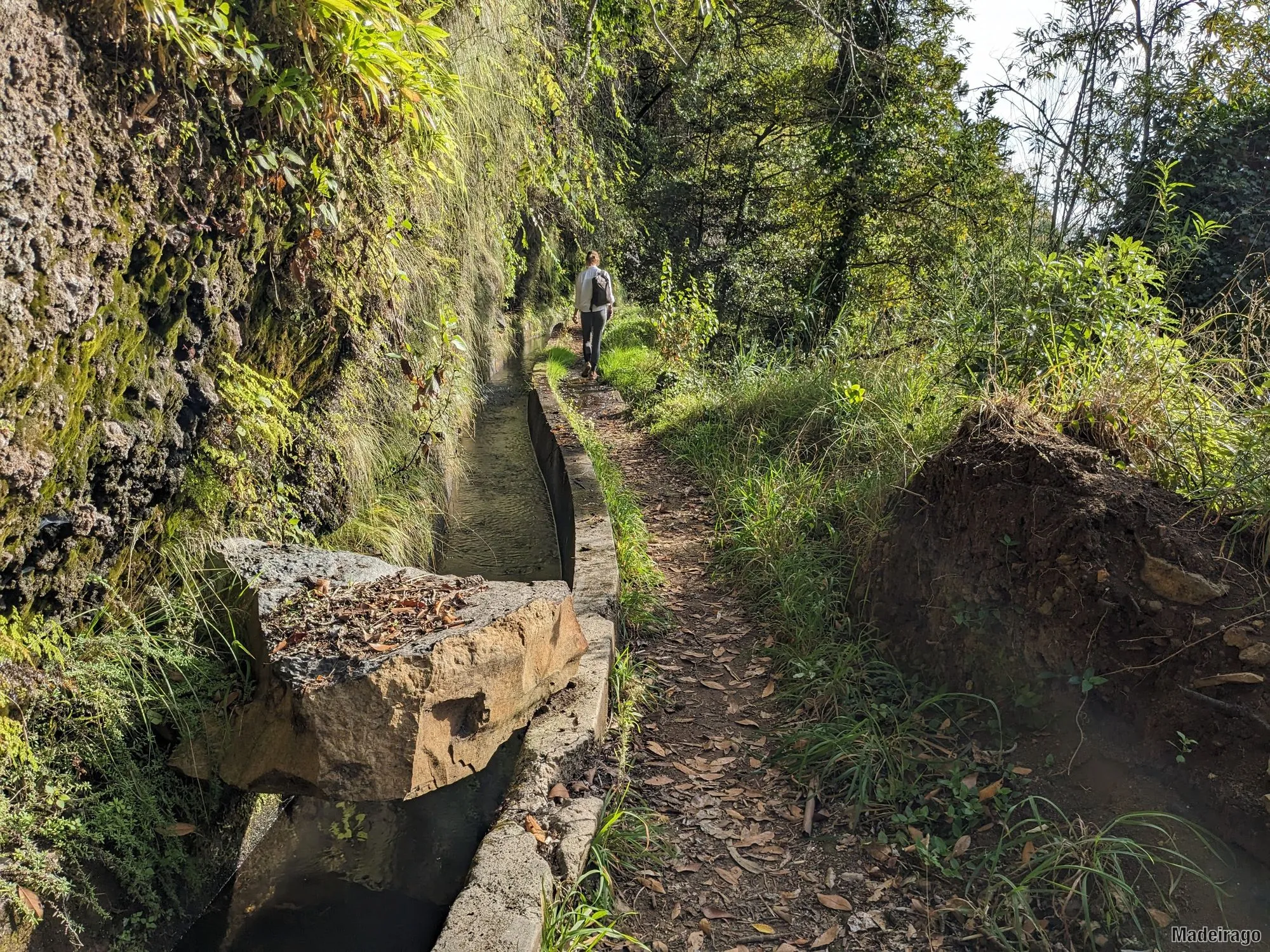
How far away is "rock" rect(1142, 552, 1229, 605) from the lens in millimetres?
2764

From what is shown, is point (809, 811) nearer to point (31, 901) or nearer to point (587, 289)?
point (31, 901)

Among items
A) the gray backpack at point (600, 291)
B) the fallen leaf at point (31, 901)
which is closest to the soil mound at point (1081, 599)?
the fallen leaf at point (31, 901)

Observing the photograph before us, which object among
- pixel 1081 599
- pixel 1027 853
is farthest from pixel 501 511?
pixel 1027 853

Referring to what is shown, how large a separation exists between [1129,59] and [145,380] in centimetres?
992

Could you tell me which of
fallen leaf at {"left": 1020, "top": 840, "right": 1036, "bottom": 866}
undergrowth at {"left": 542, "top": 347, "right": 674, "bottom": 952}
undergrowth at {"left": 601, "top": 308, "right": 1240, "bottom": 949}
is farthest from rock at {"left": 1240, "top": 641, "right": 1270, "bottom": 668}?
undergrowth at {"left": 542, "top": 347, "right": 674, "bottom": 952}

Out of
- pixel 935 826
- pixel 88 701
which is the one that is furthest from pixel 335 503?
pixel 935 826

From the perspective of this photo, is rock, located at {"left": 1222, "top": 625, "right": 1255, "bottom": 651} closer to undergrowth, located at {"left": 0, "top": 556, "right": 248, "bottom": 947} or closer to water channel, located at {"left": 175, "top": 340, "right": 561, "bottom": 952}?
water channel, located at {"left": 175, "top": 340, "right": 561, "bottom": 952}

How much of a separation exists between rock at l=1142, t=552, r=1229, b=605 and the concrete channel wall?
232 centimetres

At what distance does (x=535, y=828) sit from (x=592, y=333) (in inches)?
362

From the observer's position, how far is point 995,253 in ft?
21.0

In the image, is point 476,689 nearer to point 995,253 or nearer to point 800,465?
point 800,465

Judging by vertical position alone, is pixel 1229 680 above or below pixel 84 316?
below

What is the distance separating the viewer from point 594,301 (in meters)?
10.9

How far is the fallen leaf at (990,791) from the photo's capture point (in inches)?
119
